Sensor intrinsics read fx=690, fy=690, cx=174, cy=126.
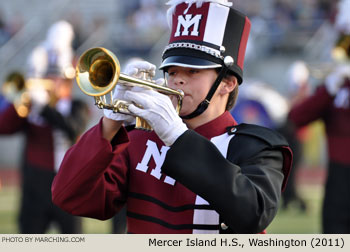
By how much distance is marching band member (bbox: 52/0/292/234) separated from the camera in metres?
2.44

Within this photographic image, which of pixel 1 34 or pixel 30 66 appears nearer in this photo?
pixel 30 66

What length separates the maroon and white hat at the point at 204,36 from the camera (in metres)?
2.82

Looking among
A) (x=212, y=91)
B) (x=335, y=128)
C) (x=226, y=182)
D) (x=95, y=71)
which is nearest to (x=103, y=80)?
(x=95, y=71)

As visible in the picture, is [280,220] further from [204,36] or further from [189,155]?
[189,155]

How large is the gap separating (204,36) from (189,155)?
63 centimetres

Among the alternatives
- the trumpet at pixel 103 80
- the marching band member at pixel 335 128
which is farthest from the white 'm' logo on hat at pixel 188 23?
the marching band member at pixel 335 128

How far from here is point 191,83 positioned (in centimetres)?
281

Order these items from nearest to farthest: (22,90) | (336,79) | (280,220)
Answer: (336,79)
(22,90)
(280,220)

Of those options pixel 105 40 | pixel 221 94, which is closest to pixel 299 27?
pixel 105 40

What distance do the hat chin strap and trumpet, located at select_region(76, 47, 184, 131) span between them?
19cm

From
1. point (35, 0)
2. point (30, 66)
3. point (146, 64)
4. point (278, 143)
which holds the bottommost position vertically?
point (278, 143)

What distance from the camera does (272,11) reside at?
16.0 metres

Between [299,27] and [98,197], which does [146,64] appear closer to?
[98,197]

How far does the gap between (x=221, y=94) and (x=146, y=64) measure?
435mm
